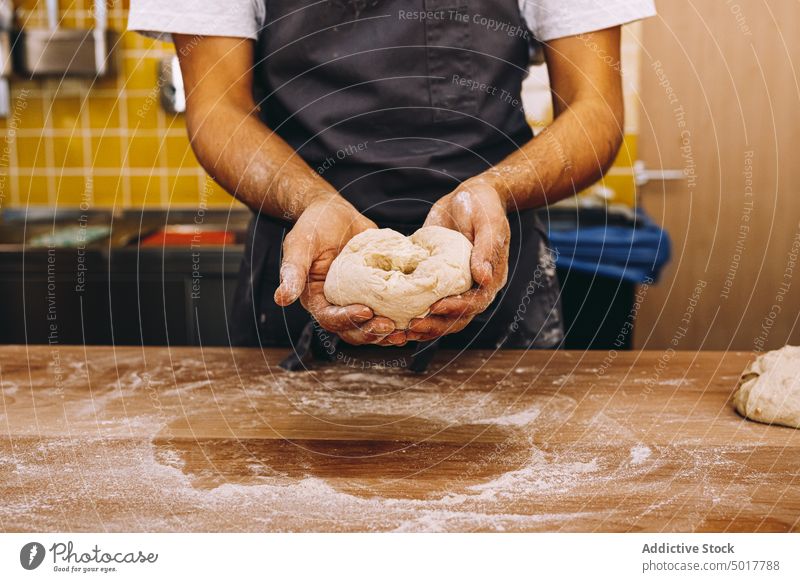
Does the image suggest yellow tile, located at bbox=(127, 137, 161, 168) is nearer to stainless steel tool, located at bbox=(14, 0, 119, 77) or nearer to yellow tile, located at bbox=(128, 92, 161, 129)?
yellow tile, located at bbox=(128, 92, 161, 129)

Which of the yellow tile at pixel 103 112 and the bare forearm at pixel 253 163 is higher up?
the bare forearm at pixel 253 163

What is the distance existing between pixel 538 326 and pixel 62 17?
203 centimetres

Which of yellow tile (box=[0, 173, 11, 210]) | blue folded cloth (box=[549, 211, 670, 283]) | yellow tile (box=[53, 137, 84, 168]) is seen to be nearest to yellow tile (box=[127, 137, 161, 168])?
yellow tile (box=[53, 137, 84, 168])

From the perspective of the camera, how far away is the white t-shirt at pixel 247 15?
114 cm

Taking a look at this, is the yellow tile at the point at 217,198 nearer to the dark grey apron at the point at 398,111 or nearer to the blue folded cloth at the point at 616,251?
the blue folded cloth at the point at 616,251

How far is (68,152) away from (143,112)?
298 millimetres

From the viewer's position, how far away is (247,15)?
1.16m

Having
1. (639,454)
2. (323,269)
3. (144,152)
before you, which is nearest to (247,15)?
(323,269)

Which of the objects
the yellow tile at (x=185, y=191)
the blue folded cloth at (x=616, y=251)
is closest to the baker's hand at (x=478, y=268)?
the blue folded cloth at (x=616, y=251)

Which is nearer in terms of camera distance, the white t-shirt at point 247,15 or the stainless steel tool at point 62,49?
the white t-shirt at point 247,15

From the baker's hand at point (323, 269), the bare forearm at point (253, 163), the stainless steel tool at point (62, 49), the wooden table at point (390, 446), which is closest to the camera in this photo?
the wooden table at point (390, 446)

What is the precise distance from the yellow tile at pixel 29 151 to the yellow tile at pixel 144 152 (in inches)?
12.5

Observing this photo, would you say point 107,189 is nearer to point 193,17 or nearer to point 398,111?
point 193,17
